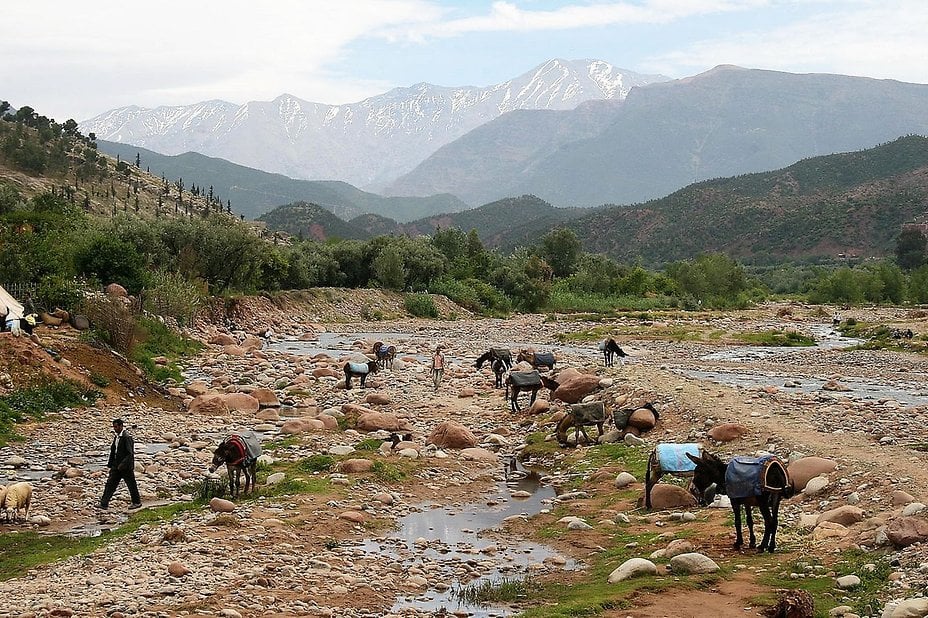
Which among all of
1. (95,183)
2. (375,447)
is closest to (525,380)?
(375,447)

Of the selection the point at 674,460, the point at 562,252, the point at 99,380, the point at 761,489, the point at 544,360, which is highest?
the point at 562,252

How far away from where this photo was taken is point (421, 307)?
65.8 meters

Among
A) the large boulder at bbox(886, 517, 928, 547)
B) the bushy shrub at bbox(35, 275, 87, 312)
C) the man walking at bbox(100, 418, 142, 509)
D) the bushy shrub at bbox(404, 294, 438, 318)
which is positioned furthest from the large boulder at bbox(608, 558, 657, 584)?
the bushy shrub at bbox(404, 294, 438, 318)

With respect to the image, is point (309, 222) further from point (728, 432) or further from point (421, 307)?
point (728, 432)

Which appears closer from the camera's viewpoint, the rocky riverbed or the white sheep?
the rocky riverbed

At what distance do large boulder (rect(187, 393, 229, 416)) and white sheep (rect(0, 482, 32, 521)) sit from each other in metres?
10.00

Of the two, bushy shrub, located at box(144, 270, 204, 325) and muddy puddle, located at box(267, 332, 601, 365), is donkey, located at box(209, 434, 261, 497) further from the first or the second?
bushy shrub, located at box(144, 270, 204, 325)

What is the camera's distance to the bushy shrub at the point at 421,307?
2584 inches

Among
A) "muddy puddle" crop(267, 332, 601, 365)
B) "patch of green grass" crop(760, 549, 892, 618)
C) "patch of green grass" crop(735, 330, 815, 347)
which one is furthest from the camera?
"patch of green grass" crop(735, 330, 815, 347)

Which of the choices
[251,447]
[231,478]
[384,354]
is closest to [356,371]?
[384,354]

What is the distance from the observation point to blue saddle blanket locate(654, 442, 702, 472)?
14.8 meters

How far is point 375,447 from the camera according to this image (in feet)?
67.2

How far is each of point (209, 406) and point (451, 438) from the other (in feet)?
24.2

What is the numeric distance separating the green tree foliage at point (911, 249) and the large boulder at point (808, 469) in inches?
3884
